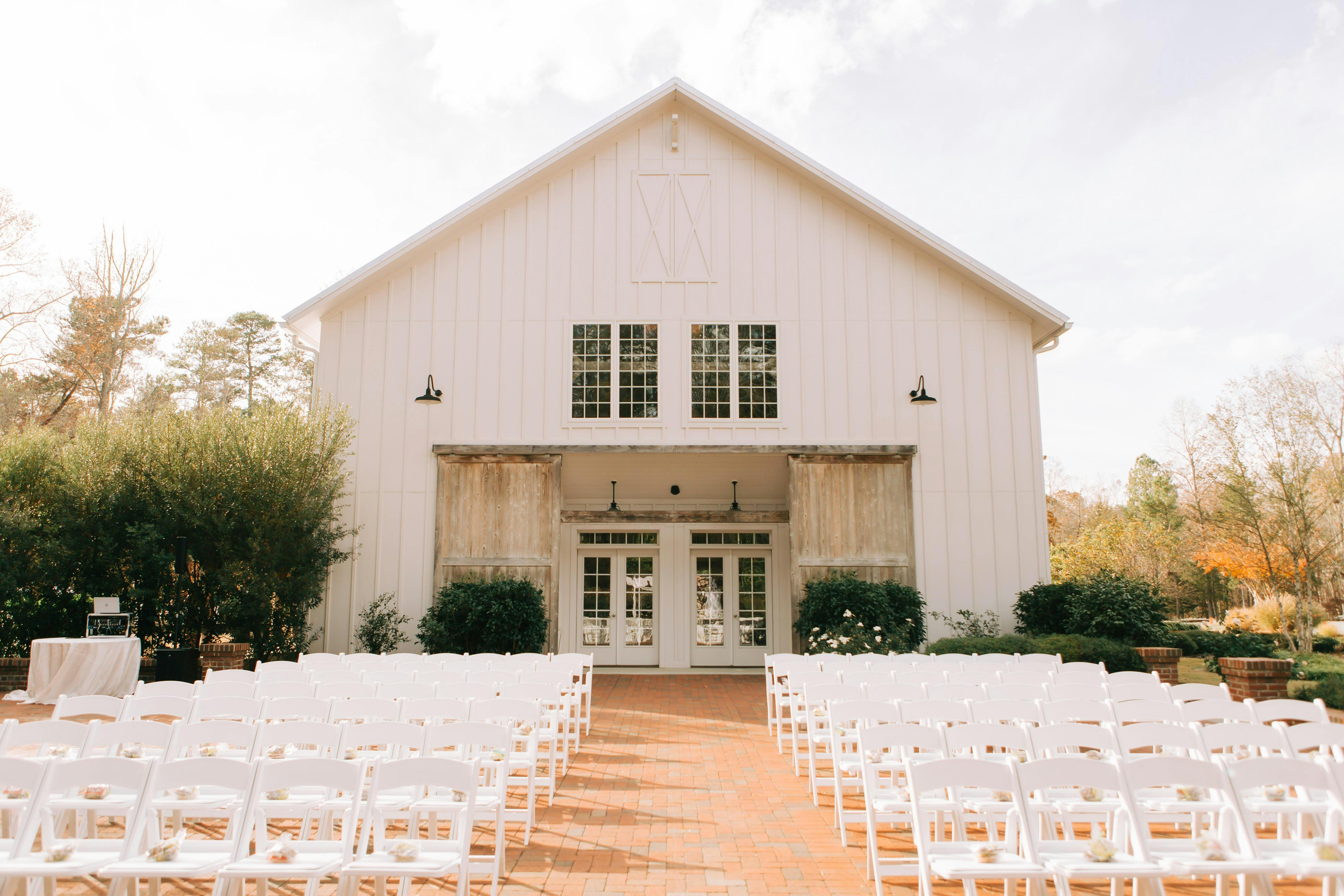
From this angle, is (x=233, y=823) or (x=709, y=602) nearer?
(x=233, y=823)

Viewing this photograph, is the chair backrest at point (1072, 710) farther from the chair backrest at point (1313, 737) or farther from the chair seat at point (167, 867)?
the chair seat at point (167, 867)

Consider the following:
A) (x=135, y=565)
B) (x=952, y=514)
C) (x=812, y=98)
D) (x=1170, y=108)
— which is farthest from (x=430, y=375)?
(x=1170, y=108)

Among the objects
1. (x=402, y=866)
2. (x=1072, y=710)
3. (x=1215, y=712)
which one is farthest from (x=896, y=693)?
(x=402, y=866)

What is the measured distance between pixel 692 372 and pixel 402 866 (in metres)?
10.0

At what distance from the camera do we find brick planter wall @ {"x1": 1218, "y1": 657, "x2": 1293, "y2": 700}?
31.0 feet

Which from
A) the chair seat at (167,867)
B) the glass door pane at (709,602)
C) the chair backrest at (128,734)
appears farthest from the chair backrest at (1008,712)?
the glass door pane at (709,602)

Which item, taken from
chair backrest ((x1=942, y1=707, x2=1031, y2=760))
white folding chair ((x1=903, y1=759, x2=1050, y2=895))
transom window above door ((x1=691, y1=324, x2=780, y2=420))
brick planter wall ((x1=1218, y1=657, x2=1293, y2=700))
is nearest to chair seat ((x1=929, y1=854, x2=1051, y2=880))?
white folding chair ((x1=903, y1=759, x2=1050, y2=895))

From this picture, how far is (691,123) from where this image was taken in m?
13.4

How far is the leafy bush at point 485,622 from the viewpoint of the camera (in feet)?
38.1

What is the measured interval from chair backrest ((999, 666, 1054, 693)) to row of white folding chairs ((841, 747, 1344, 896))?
8.69 ft

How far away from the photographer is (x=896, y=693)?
19.5ft

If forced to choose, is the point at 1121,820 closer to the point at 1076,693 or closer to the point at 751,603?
the point at 1076,693

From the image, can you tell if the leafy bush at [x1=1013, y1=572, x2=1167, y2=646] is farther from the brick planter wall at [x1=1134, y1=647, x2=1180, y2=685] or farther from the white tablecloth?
the white tablecloth

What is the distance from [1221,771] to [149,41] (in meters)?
12.2
